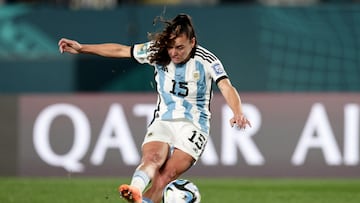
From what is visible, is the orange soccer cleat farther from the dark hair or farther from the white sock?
the dark hair

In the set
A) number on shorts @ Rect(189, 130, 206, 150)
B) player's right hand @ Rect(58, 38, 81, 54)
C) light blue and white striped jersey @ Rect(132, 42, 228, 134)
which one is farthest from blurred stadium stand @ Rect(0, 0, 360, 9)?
number on shorts @ Rect(189, 130, 206, 150)

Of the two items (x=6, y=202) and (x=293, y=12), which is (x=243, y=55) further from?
(x=6, y=202)

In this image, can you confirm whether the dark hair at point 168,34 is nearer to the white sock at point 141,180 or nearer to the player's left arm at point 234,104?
the player's left arm at point 234,104

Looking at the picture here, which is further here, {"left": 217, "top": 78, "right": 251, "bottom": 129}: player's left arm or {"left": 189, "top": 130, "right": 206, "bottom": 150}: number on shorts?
{"left": 189, "top": 130, "right": 206, "bottom": 150}: number on shorts

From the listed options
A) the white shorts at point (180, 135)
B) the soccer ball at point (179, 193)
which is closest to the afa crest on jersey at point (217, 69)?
the white shorts at point (180, 135)

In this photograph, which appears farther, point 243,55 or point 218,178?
point 243,55

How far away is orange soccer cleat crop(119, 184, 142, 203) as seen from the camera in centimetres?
923

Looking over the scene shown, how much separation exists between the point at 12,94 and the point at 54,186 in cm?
292

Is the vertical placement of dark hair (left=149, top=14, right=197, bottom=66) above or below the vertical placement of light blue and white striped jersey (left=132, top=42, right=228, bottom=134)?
above

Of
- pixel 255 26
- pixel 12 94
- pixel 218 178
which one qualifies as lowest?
pixel 218 178

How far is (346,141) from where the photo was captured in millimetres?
16312

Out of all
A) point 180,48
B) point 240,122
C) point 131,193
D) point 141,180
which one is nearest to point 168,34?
point 180,48

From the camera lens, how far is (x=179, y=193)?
376 inches

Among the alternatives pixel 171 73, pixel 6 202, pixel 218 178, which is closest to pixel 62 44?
pixel 171 73
